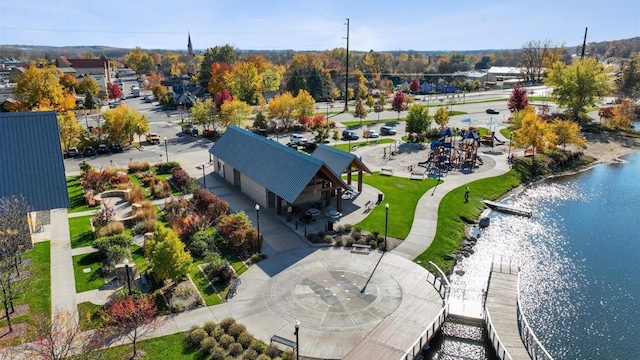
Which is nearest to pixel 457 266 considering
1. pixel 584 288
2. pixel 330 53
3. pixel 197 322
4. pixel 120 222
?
pixel 584 288

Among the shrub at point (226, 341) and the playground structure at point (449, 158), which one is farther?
the playground structure at point (449, 158)

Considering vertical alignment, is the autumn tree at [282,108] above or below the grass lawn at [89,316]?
above

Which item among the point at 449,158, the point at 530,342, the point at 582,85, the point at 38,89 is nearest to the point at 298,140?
the point at 449,158

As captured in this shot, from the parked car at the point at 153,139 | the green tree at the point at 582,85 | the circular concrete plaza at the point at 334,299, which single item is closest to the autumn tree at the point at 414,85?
the green tree at the point at 582,85

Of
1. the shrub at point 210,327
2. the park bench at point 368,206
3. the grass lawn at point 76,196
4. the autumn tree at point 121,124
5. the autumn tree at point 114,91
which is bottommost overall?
the shrub at point 210,327

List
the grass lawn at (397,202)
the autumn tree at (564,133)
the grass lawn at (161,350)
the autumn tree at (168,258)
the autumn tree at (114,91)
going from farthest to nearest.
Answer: the autumn tree at (114,91), the autumn tree at (564,133), the grass lawn at (397,202), the autumn tree at (168,258), the grass lawn at (161,350)

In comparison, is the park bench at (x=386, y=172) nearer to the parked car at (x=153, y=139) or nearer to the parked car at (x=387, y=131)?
the parked car at (x=387, y=131)

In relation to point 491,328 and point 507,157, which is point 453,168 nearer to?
point 507,157

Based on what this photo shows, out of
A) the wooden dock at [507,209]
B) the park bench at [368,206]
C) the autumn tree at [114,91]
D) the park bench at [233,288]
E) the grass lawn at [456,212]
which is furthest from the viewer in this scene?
the autumn tree at [114,91]

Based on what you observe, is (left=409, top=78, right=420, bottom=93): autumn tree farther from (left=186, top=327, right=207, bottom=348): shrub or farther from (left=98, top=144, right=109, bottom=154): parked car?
(left=186, top=327, right=207, bottom=348): shrub
